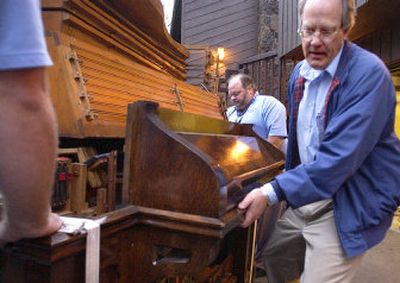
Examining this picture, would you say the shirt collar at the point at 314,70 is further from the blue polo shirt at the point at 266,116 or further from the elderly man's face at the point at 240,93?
the elderly man's face at the point at 240,93

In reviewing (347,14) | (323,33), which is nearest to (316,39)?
(323,33)

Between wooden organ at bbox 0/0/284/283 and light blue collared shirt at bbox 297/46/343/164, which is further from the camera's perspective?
light blue collared shirt at bbox 297/46/343/164

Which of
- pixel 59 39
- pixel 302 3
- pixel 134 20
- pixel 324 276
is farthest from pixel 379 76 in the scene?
pixel 134 20

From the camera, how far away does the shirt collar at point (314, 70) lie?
2.03 meters

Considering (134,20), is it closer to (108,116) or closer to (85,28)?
(85,28)

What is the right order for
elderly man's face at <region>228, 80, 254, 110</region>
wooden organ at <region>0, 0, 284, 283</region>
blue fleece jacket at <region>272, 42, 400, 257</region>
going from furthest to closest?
elderly man's face at <region>228, 80, 254, 110</region> < blue fleece jacket at <region>272, 42, 400, 257</region> < wooden organ at <region>0, 0, 284, 283</region>

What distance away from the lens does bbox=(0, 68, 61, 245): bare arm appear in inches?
36.7

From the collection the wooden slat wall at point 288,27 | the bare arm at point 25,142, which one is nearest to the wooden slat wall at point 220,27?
the wooden slat wall at point 288,27

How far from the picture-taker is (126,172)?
1.76m

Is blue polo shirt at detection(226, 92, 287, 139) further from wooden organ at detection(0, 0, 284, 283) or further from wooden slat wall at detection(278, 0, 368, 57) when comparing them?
wooden slat wall at detection(278, 0, 368, 57)

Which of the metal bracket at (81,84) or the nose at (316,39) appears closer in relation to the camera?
the nose at (316,39)

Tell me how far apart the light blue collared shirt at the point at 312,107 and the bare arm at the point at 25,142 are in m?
1.42

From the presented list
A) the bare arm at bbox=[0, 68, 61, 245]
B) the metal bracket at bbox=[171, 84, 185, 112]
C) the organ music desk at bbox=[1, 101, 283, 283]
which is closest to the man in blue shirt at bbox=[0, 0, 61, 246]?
the bare arm at bbox=[0, 68, 61, 245]

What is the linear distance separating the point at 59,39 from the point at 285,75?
22.3 ft
